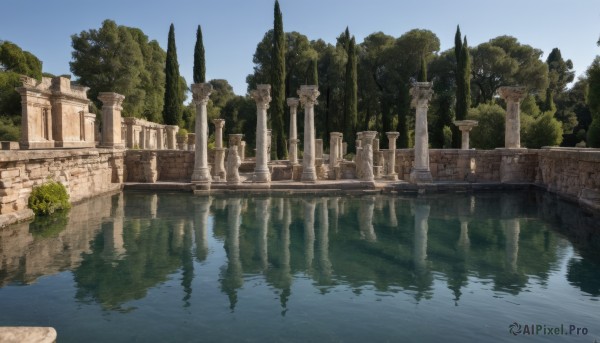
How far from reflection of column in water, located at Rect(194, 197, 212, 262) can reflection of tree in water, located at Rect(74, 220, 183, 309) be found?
38 cm

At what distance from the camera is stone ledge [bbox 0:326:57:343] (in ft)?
13.5

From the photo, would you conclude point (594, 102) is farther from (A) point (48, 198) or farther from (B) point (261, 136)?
(A) point (48, 198)

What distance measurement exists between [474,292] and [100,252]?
6322 mm

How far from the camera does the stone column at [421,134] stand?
57.3 ft

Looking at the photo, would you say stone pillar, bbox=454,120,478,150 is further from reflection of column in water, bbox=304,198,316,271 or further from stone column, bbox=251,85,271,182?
reflection of column in water, bbox=304,198,316,271

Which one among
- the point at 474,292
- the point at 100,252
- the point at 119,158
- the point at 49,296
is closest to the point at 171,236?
the point at 100,252

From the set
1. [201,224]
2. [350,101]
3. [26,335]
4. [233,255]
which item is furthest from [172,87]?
[26,335]

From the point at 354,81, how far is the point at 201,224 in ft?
82.5

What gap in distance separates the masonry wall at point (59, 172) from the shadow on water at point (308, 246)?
0.75 m

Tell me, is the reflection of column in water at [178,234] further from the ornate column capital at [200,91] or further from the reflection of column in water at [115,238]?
the ornate column capital at [200,91]

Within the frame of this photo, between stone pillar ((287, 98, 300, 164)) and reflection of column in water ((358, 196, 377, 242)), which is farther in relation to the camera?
stone pillar ((287, 98, 300, 164))

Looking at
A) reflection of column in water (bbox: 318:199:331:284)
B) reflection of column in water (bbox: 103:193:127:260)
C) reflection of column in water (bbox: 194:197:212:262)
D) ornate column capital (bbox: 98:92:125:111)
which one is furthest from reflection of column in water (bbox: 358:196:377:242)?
ornate column capital (bbox: 98:92:125:111)

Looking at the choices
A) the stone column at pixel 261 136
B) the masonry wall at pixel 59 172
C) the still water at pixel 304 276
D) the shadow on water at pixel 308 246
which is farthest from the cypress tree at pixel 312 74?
the still water at pixel 304 276

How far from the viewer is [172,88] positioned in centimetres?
3206
